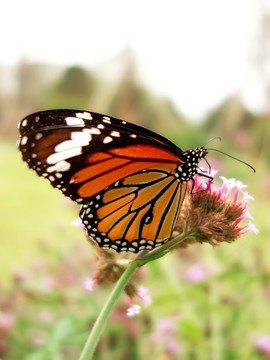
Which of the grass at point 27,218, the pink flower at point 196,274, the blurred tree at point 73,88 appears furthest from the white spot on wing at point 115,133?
the blurred tree at point 73,88

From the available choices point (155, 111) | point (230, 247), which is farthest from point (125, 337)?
point (155, 111)

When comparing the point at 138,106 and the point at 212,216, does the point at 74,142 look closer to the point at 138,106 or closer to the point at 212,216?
the point at 212,216

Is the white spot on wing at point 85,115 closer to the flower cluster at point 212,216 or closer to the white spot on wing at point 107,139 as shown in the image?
the white spot on wing at point 107,139

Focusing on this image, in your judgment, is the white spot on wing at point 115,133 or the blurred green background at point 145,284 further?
the blurred green background at point 145,284

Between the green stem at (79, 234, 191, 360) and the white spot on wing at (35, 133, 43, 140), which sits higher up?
the white spot on wing at (35, 133, 43, 140)

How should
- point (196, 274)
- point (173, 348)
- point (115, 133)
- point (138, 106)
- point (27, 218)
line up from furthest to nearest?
point (138, 106)
point (27, 218)
point (196, 274)
point (173, 348)
point (115, 133)

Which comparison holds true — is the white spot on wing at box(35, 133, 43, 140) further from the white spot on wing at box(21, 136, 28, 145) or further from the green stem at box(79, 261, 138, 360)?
the green stem at box(79, 261, 138, 360)

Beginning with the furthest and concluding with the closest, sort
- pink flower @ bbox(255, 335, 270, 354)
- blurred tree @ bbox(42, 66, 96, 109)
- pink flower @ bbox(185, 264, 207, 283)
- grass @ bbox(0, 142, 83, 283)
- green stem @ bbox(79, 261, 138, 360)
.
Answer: blurred tree @ bbox(42, 66, 96, 109), grass @ bbox(0, 142, 83, 283), pink flower @ bbox(185, 264, 207, 283), pink flower @ bbox(255, 335, 270, 354), green stem @ bbox(79, 261, 138, 360)

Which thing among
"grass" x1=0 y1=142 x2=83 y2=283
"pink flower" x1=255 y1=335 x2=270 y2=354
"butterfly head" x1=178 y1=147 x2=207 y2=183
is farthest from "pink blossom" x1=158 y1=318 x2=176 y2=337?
"butterfly head" x1=178 y1=147 x2=207 y2=183

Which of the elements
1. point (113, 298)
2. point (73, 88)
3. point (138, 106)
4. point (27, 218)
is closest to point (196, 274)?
point (113, 298)
